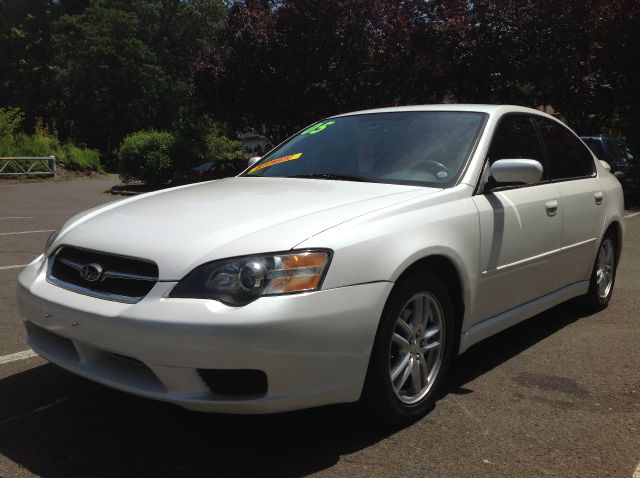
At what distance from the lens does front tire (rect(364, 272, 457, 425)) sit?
9.28 ft

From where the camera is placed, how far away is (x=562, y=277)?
14.1ft

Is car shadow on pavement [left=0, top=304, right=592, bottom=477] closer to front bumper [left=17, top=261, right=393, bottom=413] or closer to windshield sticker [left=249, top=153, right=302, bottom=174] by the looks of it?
front bumper [left=17, top=261, right=393, bottom=413]

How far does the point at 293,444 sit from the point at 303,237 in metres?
0.97

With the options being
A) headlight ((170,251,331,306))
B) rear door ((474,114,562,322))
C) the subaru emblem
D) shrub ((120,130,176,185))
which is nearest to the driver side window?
rear door ((474,114,562,322))

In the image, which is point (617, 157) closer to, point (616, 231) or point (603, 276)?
point (616, 231)

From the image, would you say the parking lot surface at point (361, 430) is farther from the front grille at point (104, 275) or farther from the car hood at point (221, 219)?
the car hood at point (221, 219)

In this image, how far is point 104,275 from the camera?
2.76 meters

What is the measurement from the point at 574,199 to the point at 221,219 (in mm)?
2665

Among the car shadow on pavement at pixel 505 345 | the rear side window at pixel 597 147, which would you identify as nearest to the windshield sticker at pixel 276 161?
the car shadow on pavement at pixel 505 345

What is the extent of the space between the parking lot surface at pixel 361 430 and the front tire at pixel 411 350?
13cm

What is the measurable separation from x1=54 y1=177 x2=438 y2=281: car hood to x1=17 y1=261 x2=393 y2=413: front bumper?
8.6 inches

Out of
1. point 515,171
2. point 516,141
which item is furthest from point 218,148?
point 515,171

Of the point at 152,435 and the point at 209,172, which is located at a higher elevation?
the point at 152,435

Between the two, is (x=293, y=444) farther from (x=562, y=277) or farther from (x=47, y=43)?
(x=47, y=43)
